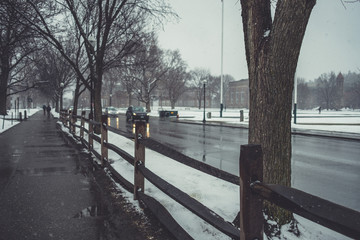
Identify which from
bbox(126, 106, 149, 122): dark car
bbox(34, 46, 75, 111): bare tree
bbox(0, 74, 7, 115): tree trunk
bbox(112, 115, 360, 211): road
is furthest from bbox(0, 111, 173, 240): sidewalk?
bbox(0, 74, 7, 115): tree trunk

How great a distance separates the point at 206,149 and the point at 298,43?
7.83 meters

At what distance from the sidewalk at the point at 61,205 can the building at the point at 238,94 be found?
104875 millimetres

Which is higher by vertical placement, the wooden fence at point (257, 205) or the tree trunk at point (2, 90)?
the tree trunk at point (2, 90)

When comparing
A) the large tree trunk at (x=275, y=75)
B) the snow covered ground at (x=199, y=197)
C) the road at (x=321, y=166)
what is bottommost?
the road at (x=321, y=166)

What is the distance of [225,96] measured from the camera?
11975cm

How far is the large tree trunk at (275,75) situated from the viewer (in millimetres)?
3584

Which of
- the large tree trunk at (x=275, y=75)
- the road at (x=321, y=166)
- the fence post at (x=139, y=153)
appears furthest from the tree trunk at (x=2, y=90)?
the large tree trunk at (x=275, y=75)

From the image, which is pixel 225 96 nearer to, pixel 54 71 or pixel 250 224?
pixel 54 71

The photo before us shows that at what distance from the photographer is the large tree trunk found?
3.58 m

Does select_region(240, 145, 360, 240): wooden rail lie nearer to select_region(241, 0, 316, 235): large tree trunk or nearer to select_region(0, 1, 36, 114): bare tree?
select_region(241, 0, 316, 235): large tree trunk

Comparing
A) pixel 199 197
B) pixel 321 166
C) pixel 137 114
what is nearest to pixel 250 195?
pixel 199 197

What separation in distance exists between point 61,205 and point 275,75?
397 cm

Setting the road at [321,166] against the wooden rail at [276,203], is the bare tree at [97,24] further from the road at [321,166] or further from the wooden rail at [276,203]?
the wooden rail at [276,203]

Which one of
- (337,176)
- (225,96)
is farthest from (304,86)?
(337,176)
